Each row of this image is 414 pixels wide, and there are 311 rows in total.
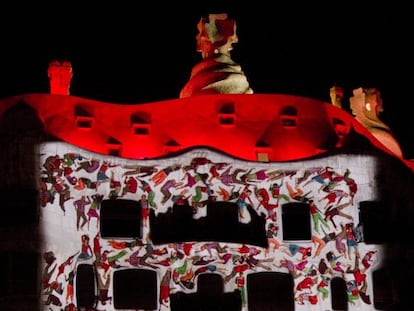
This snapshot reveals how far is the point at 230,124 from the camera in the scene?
41062 mm

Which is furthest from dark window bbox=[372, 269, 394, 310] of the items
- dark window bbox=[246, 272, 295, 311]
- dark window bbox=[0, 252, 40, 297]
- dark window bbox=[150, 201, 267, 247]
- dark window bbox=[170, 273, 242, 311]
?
dark window bbox=[0, 252, 40, 297]

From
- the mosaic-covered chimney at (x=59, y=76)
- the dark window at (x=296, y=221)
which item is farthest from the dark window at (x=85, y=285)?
the mosaic-covered chimney at (x=59, y=76)

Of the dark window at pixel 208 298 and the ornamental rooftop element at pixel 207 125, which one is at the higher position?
the ornamental rooftop element at pixel 207 125

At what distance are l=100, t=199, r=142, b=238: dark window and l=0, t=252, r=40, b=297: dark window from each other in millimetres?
2811

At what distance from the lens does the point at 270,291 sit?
129 feet

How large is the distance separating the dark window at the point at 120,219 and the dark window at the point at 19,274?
9.22 ft

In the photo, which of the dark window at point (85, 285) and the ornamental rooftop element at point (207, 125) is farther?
the ornamental rooftop element at point (207, 125)

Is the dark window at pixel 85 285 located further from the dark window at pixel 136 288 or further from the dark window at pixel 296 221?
the dark window at pixel 296 221

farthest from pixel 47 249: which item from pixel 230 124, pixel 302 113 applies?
pixel 302 113

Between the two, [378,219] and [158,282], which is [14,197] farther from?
[378,219]

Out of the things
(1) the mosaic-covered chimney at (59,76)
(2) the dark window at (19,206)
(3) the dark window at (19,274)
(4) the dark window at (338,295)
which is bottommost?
(4) the dark window at (338,295)

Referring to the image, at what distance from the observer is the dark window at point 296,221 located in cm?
3969

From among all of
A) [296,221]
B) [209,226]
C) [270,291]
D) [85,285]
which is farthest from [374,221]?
[85,285]

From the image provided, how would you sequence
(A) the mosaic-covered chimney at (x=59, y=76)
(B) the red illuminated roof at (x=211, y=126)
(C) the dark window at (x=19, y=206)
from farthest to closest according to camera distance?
(A) the mosaic-covered chimney at (x=59, y=76) → (B) the red illuminated roof at (x=211, y=126) → (C) the dark window at (x=19, y=206)
